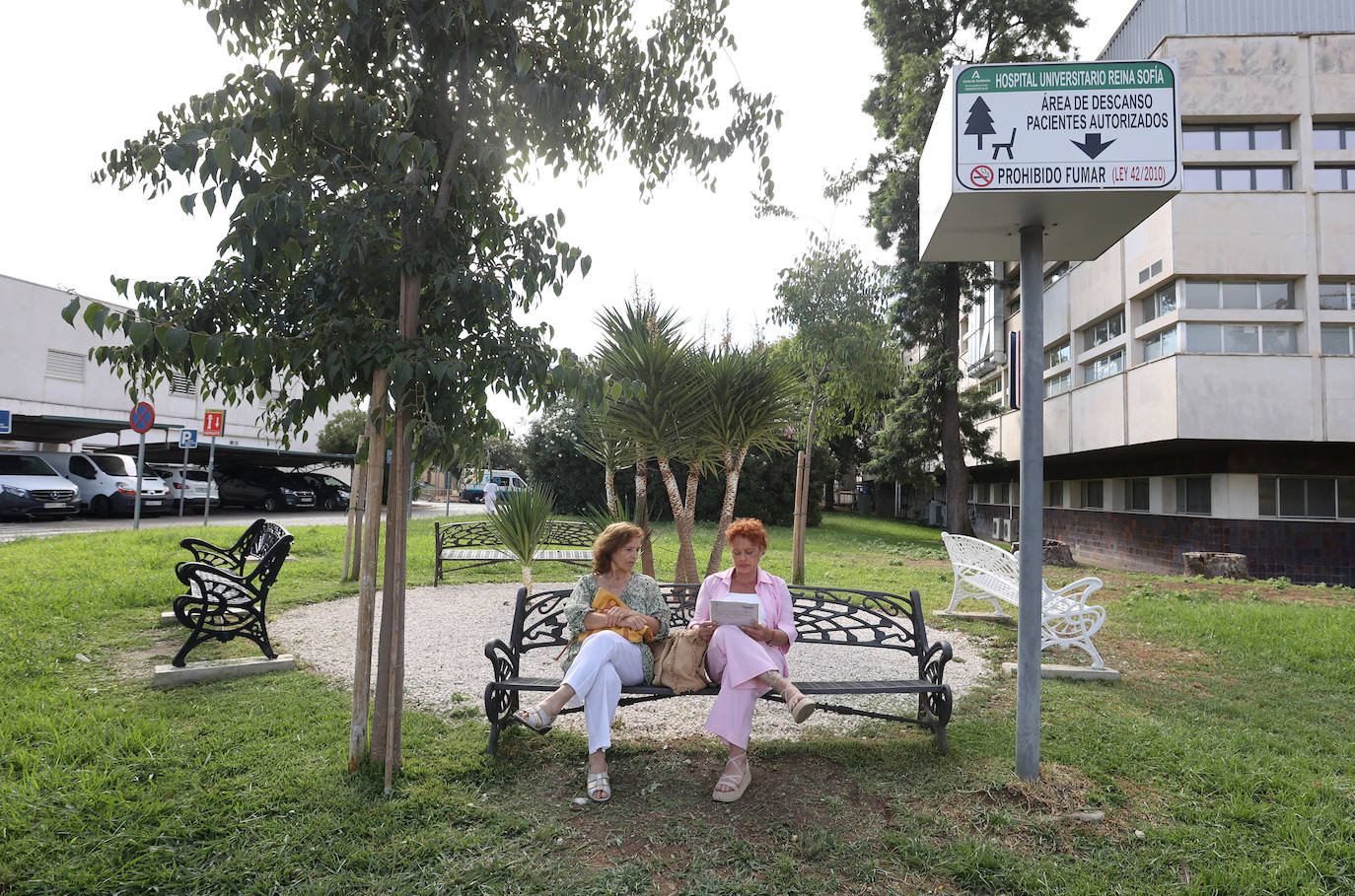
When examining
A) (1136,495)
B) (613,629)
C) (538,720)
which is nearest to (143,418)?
(613,629)

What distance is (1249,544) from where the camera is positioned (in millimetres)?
14109

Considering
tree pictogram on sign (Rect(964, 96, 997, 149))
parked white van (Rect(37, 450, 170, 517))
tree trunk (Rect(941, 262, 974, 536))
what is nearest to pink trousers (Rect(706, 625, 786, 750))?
tree pictogram on sign (Rect(964, 96, 997, 149))

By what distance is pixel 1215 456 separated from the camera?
14.8m

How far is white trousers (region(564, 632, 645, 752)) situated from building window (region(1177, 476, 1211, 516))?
612 inches

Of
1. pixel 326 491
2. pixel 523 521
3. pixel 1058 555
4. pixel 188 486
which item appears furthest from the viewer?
pixel 326 491

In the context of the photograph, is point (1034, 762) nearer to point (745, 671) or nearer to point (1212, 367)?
point (745, 671)

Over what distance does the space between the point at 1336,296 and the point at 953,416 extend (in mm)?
9509

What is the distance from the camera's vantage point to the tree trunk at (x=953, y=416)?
21844 millimetres

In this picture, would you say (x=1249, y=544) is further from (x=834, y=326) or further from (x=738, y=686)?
(x=738, y=686)

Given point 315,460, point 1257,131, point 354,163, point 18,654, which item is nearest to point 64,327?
point 315,460

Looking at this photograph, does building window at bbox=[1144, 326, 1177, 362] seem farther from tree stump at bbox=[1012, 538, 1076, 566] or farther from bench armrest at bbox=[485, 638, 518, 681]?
bench armrest at bbox=[485, 638, 518, 681]

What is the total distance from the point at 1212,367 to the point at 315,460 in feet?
112

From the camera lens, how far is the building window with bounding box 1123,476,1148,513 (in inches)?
680

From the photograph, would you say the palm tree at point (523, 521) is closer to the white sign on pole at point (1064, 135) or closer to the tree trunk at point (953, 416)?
the white sign on pole at point (1064, 135)
